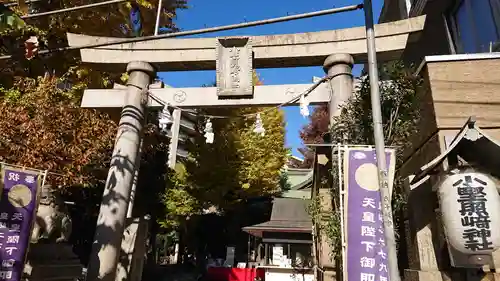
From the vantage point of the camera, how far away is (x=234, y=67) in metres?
9.34

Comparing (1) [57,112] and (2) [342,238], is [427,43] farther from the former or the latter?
(1) [57,112]

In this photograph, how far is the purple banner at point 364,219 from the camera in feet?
18.2

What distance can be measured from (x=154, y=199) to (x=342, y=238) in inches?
634

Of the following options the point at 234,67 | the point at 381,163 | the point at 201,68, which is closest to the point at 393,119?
the point at 381,163

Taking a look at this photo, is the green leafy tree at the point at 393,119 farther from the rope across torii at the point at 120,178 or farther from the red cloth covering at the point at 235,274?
the red cloth covering at the point at 235,274

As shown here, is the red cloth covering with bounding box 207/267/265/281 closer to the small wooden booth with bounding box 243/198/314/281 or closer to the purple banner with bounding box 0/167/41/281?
the small wooden booth with bounding box 243/198/314/281

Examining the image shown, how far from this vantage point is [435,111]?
6.68m

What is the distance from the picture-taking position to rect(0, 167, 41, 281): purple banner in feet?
20.7

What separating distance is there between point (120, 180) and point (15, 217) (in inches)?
103

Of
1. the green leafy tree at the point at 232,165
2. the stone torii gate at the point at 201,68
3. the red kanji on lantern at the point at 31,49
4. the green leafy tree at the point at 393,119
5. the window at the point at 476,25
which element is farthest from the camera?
the green leafy tree at the point at 232,165

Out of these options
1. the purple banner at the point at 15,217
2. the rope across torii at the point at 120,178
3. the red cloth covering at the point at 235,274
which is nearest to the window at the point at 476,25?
the rope across torii at the point at 120,178

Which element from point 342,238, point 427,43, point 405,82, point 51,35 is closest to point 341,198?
point 342,238

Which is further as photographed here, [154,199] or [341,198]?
[154,199]

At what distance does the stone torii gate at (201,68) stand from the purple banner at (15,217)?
1916mm
